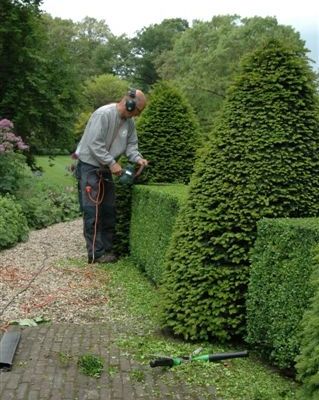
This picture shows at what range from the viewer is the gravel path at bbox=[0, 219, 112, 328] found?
5699 millimetres

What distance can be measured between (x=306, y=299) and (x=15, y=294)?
335 cm

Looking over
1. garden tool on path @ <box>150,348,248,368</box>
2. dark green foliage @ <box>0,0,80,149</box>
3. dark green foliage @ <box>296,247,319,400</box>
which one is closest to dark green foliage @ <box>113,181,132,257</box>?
garden tool on path @ <box>150,348,248,368</box>

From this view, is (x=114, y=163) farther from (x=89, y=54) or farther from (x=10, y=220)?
(x=89, y=54)

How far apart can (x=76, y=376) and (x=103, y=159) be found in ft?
13.8

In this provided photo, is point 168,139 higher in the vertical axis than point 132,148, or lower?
higher

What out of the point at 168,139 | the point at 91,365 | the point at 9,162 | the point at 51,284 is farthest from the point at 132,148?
the point at 9,162

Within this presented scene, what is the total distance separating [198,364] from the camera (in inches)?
167

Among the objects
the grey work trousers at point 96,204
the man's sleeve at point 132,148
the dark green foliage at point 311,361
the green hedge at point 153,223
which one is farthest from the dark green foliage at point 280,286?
the grey work trousers at point 96,204

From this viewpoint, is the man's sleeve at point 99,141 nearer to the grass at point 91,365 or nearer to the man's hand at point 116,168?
the man's hand at point 116,168

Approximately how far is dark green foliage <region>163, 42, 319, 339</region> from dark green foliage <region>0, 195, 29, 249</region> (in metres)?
4.80

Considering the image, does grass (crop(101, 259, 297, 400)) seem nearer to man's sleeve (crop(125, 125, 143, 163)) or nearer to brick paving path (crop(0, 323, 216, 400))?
brick paving path (crop(0, 323, 216, 400))

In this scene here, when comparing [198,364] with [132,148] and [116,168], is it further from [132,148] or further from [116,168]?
[132,148]

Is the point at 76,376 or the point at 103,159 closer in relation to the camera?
the point at 76,376

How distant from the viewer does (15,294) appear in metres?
6.25
